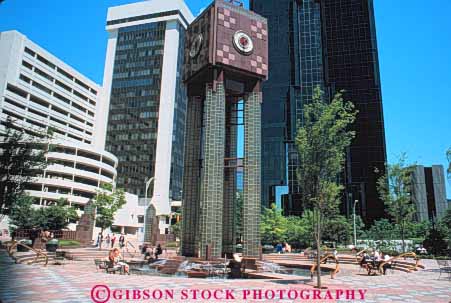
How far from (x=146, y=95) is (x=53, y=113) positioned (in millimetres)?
30846

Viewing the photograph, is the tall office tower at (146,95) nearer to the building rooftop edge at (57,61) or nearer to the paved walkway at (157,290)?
the building rooftop edge at (57,61)

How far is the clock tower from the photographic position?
1075 inches

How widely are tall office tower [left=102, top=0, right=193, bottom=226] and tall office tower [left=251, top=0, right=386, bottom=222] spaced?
27.3 meters

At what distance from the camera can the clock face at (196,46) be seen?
3019 centimetres

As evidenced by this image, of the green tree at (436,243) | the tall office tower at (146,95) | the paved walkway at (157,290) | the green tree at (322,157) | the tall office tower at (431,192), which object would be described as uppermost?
the tall office tower at (146,95)

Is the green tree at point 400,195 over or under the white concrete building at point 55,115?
Answer: under

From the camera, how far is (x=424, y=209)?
378 ft

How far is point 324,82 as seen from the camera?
105m

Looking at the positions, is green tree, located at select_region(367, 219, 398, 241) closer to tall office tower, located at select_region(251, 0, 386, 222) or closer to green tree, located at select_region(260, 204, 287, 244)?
tall office tower, located at select_region(251, 0, 386, 222)

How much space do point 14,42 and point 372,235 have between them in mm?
84351

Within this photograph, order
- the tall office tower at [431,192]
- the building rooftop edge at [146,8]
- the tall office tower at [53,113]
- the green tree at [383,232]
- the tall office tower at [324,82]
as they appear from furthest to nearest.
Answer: the building rooftop edge at [146,8], the tall office tower at [431,192], the tall office tower at [324,82], the tall office tower at [53,113], the green tree at [383,232]

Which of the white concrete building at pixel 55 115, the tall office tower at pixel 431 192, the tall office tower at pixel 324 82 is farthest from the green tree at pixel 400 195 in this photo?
the tall office tower at pixel 431 192

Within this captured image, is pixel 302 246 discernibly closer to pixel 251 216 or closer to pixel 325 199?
pixel 251 216

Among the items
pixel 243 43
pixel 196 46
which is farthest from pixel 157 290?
pixel 196 46
